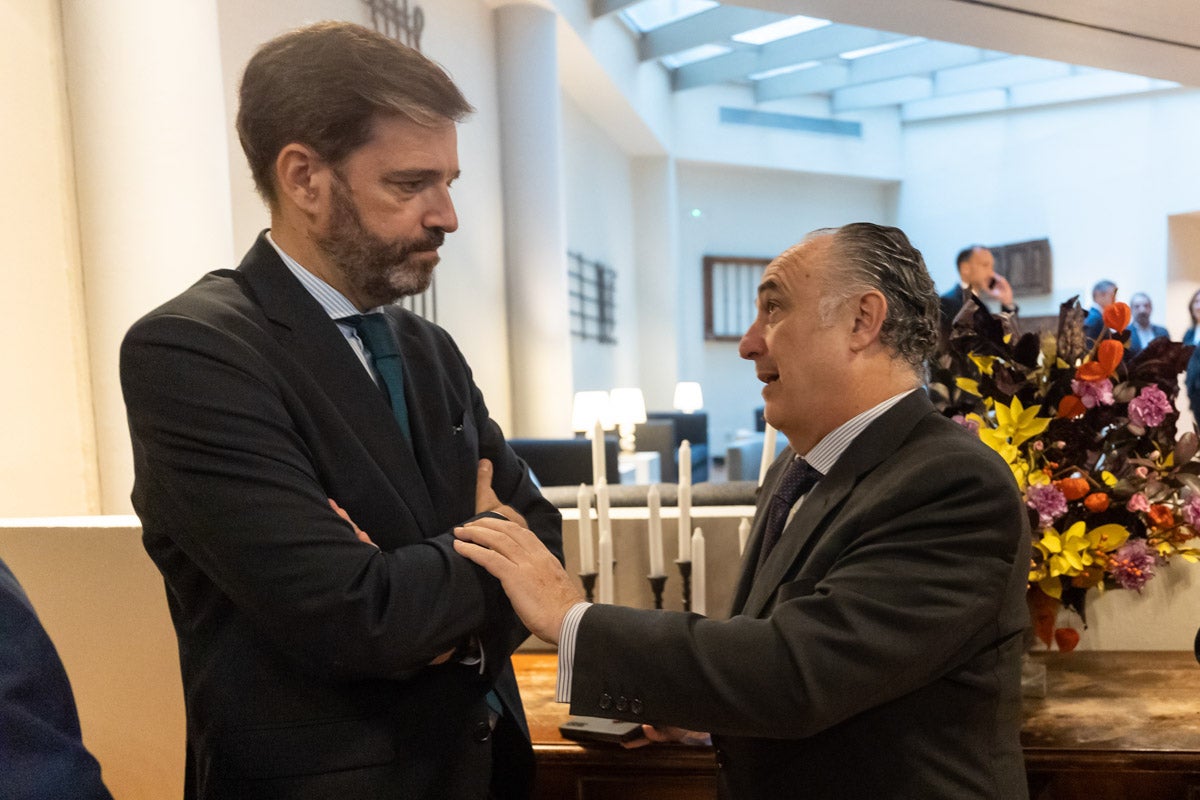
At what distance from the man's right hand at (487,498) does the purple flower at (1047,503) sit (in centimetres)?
92

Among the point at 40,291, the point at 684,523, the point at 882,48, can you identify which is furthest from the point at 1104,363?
the point at 882,48

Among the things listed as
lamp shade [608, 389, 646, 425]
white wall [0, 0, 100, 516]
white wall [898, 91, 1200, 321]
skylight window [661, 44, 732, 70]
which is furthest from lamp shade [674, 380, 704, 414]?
white wall [0, 0, 100, 516]

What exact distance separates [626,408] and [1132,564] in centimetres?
561

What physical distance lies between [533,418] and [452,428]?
19.5ft

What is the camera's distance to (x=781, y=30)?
10367 mm

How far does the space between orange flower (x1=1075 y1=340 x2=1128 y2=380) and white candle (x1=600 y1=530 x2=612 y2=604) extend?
932 mm

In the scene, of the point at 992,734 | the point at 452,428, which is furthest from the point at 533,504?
the point at 992,734

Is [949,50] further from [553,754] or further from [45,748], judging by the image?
[45,748]

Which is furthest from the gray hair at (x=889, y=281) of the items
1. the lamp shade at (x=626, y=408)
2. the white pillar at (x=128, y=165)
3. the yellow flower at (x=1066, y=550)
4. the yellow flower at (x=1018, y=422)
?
the lamp shade at (x=626, y=408)

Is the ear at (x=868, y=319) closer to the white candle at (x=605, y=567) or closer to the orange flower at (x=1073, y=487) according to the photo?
the orange flower at (x=1073, y=487)

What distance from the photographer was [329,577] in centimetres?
106

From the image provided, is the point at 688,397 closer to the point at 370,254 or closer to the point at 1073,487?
the point at 1073,487

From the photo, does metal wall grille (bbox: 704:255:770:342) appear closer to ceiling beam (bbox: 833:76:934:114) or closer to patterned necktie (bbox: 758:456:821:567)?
ceiling beam (bbox: 833:76:934:114)

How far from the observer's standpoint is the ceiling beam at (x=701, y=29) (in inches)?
351
